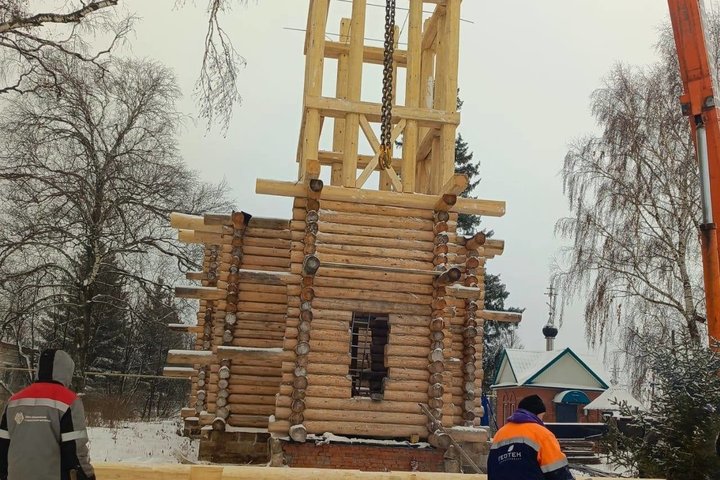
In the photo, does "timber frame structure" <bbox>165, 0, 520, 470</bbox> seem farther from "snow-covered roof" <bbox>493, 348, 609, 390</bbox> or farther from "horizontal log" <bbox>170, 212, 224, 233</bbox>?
"snow-covered roof" <bbox>493, 348, 609, 390</bbox>

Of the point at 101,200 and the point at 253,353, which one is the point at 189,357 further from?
the point at 101,200

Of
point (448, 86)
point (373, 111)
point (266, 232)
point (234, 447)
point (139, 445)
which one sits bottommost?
point (139, 445)

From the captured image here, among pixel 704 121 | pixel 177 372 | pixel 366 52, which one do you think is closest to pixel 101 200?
pixel 177 372

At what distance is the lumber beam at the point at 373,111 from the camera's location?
13914 millimetres

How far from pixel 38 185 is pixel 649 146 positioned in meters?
19.2

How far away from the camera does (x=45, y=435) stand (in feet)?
16.7

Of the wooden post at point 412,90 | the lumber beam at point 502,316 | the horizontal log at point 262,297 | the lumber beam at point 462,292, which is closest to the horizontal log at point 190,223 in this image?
the horizontal log at point 262,297

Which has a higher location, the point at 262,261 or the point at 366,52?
the point at 366,52

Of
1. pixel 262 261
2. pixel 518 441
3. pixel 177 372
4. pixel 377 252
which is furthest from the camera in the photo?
pixel 177 372

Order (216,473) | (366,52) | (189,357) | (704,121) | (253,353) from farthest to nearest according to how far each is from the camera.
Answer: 1. (366,52)
2. (189,357)
3. (253,353)
4. (704,121)
5. (216,473)

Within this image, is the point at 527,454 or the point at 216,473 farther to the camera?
the point at 216,473

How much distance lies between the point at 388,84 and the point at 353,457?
6.40 meters

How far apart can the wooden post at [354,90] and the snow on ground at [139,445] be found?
259 inches

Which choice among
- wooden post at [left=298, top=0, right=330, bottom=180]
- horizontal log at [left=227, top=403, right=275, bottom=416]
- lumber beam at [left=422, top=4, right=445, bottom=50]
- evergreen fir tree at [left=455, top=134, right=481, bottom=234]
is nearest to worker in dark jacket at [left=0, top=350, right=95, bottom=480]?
wooden post at [left=298, top=0, right=330, bottom=180]
